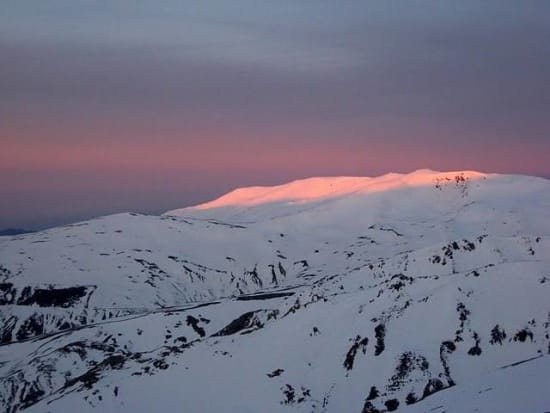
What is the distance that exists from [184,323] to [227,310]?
591 inches

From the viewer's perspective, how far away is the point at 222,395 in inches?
3644

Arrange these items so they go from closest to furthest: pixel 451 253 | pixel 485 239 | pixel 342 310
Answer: pixel 342 310, pixel 451 253, pixel 485 239

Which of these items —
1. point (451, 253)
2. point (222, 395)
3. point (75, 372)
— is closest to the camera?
point (222, 395)

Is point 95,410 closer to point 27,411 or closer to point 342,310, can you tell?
point 27,411

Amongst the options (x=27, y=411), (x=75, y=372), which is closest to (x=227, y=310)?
Answer: (x=75, y=372)

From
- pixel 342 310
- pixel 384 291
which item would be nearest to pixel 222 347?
pixel 342 310

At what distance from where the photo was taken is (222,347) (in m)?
106

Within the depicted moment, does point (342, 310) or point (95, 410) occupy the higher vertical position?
point (342, 310)

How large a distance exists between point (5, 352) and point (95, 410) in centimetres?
7060

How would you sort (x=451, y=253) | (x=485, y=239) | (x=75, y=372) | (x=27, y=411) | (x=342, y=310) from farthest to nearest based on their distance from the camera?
1. (x=485, y=239)
2. (x=451, y=253)
3. (x=75, y=372)
4. (x=342, y=310)
5. (x=27, y=411)

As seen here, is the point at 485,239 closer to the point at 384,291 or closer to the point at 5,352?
the point at 384,291

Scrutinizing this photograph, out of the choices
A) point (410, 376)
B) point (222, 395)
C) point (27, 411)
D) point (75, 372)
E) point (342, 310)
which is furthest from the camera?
point (75, 372)

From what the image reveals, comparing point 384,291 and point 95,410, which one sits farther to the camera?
point 384,291

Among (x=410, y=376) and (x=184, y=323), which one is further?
(x=184, y=323)
